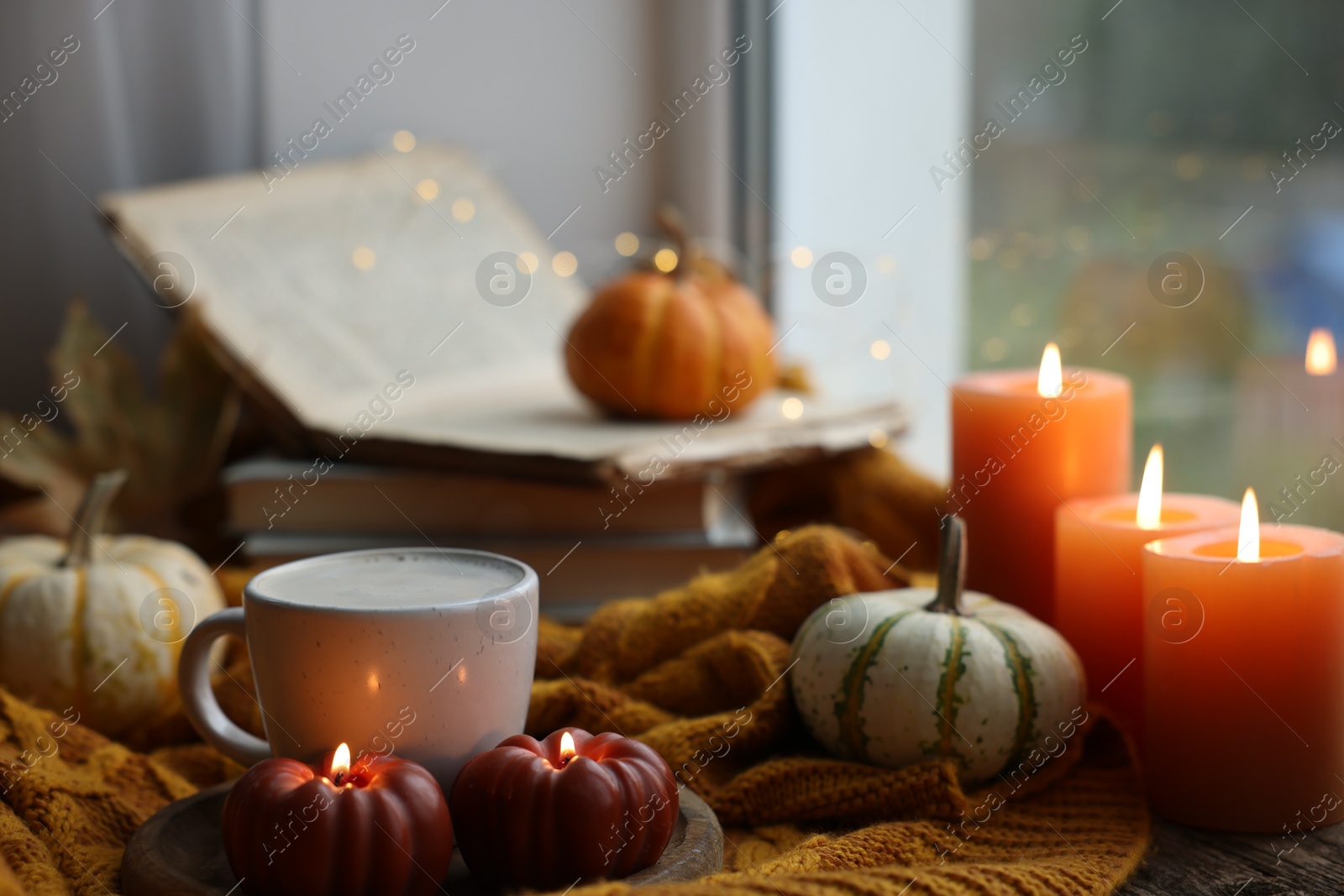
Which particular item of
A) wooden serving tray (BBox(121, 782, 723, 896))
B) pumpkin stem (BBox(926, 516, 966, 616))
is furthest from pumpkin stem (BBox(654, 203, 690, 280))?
wooden serving tray (BBox(121, 782, 723, 896))

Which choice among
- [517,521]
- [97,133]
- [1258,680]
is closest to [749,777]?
[1258,680]

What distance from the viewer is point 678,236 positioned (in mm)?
1042

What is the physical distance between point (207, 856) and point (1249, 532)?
514mm

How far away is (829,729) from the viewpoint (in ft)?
2.08

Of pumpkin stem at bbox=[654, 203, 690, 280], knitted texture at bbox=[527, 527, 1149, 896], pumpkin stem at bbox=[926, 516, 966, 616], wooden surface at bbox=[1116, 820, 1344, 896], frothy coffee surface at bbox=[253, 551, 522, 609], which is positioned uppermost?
pumpkin stem at bbox=[654, 203, 690, 280]

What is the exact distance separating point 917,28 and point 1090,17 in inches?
9.9

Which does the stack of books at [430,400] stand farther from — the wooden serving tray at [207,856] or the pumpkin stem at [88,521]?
the wooden serving tray at [207,856]

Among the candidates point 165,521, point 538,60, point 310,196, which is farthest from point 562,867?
point 538,60

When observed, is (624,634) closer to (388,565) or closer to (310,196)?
(388,565)

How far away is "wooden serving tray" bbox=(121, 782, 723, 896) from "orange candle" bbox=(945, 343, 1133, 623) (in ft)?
0.91

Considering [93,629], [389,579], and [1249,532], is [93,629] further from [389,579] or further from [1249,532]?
[1249,532]

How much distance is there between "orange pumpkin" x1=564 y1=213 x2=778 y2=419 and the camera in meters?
1.02

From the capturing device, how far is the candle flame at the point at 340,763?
0.49m

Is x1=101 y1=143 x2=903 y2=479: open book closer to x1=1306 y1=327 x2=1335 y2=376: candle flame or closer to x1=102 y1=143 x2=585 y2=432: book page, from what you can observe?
x1=102 y1=143 x2=585 y2=432: book page
